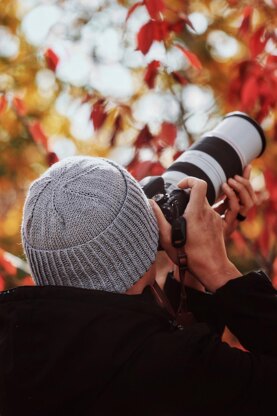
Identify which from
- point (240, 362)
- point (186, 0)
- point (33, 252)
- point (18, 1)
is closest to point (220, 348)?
point (240, 362)

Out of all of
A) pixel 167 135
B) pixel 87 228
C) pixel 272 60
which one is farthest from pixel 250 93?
pixel 87 228

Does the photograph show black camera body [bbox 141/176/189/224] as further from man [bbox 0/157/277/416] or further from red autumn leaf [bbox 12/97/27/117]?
red autumn leaf [bbox 12/97/27/117]

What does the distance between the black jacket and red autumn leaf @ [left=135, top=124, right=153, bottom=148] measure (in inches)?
48.9

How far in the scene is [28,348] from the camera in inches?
47.6

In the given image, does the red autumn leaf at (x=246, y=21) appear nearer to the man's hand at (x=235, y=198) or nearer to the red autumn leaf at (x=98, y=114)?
the red autumn leaf at (x=98, y=114)

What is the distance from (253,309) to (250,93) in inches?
53.6

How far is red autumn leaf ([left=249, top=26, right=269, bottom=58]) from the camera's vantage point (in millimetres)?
2402

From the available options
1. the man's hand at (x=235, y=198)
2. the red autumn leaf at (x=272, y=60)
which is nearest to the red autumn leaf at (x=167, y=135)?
the red autumn leaf at (x=272, y=60)

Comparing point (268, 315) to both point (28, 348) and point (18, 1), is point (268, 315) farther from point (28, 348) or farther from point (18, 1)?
point (18, 1)

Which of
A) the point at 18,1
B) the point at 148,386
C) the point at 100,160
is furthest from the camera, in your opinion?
the point at 18,1

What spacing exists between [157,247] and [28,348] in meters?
0.32

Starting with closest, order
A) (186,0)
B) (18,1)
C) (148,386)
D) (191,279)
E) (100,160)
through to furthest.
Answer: (148,386) < (100,160) < (191,279) < (186,0) < (18,1)

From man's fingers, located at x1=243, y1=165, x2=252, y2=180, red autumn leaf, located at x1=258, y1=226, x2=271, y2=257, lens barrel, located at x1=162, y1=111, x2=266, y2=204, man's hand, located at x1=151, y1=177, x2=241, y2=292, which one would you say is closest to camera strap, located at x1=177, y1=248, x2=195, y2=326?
man's hand, located at x1=151, y1=177, x2=241, y2=292

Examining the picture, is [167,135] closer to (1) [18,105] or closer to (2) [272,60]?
(2) [272,60]
